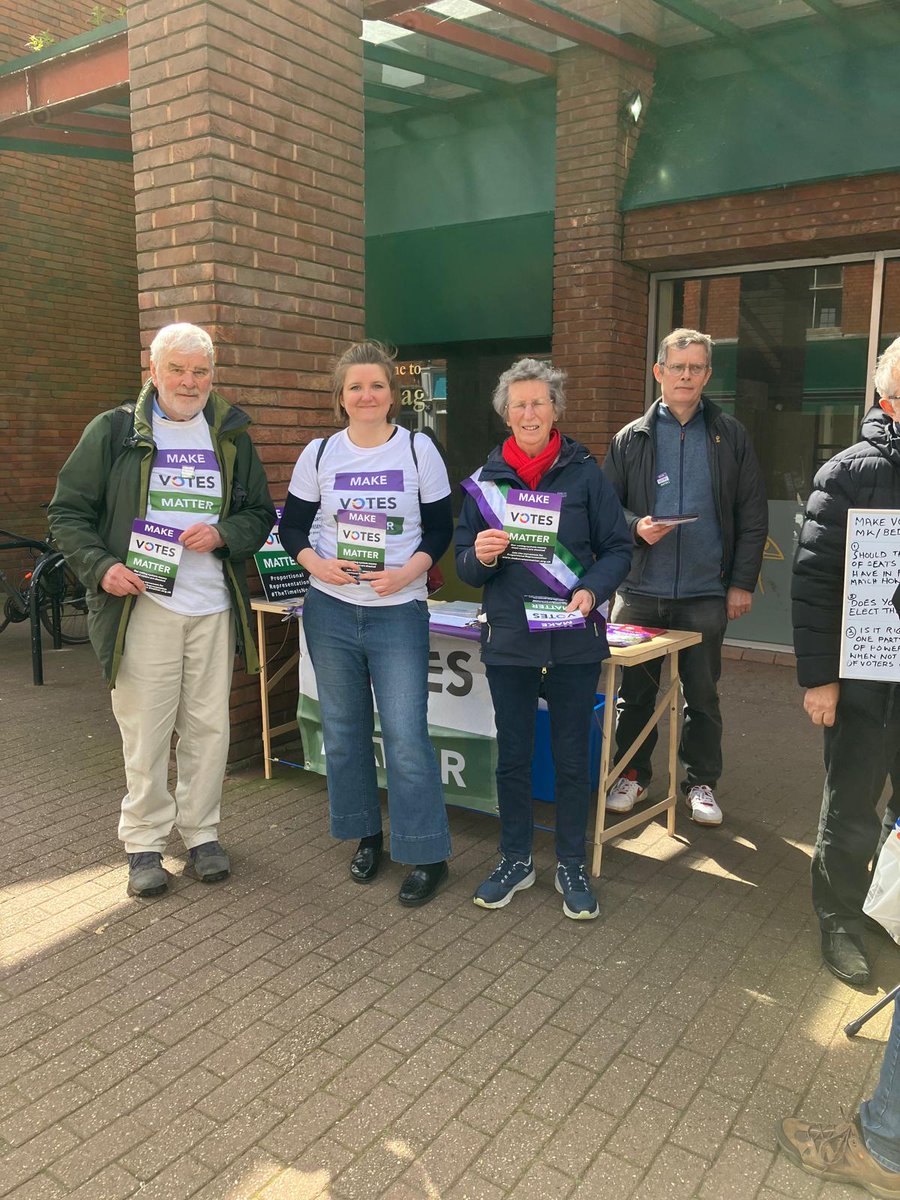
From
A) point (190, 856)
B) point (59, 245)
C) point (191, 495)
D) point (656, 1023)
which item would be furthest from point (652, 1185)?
point (59, 245)

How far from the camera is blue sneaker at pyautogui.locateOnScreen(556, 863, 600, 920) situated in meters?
3.40

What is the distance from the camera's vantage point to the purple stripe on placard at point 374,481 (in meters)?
3.39

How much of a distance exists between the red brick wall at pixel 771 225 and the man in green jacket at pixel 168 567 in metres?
4.48

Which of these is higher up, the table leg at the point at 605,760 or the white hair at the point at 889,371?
the white hair at the point at 889,371

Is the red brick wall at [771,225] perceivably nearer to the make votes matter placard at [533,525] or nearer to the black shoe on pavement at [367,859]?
the make votes matter placard at [533,525]

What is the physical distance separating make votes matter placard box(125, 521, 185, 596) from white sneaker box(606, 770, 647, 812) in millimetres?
2222

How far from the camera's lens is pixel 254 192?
451cm

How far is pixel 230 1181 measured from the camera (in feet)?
Answer: 7.32

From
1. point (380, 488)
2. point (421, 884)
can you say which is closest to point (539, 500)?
point (380, 488)

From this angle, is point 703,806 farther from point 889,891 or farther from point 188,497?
point 188,497

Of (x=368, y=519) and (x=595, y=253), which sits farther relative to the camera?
(x=595, y=253)

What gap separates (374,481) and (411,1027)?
5.97 feet

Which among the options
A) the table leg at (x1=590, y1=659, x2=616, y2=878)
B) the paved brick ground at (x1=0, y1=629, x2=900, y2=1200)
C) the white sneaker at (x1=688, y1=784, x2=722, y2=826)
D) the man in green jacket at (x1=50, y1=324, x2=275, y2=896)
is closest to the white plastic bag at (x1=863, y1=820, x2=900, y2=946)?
the paved brick ground at (x1=0, y1=629, x2=900, y2=1200)

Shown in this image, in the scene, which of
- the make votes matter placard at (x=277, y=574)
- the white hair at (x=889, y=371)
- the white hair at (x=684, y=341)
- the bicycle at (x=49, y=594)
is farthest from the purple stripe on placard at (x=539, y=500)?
the bicycle at (x=49, y=594)
